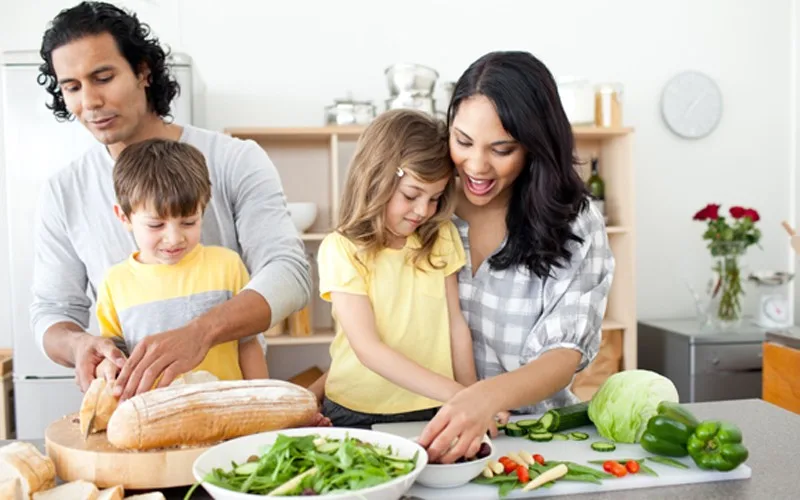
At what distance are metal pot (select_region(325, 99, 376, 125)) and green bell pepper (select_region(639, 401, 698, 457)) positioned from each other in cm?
254

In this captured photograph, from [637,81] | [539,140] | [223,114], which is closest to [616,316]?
[637,81]

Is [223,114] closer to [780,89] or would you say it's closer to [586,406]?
[586,406]

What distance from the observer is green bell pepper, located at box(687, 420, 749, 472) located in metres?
1.24

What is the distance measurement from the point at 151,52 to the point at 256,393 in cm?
106

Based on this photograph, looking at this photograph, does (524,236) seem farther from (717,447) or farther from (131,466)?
(131,466)

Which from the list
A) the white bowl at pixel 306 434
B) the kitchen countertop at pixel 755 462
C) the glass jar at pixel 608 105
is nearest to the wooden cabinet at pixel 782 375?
the glass jar at pixel 608 105

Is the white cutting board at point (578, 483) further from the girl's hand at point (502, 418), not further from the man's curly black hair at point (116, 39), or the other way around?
the man's curly black hair at point (116, 39)

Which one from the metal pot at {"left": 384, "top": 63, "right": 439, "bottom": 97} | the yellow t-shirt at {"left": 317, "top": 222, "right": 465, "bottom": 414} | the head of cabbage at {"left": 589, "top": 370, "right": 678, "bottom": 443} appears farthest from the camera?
the metal pot at {"left": 384, "top": 63, "right": 439, "bottom": 97}

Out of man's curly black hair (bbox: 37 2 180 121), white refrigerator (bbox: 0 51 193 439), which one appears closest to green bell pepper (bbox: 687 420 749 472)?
man's curly black hair (bbox: 37 2 180 121)

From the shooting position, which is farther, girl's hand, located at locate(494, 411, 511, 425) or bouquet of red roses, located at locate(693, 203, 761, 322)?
bouquet of red roses, located at locate(693, 203, 761, 322)

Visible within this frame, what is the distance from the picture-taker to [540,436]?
57.1 inches

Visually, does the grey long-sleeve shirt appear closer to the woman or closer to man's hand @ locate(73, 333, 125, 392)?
man's hand @ locate(73, 333, 125, 392)

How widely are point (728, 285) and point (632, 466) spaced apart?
286 cm

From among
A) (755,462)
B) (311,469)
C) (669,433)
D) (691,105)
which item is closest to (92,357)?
(311,469)
